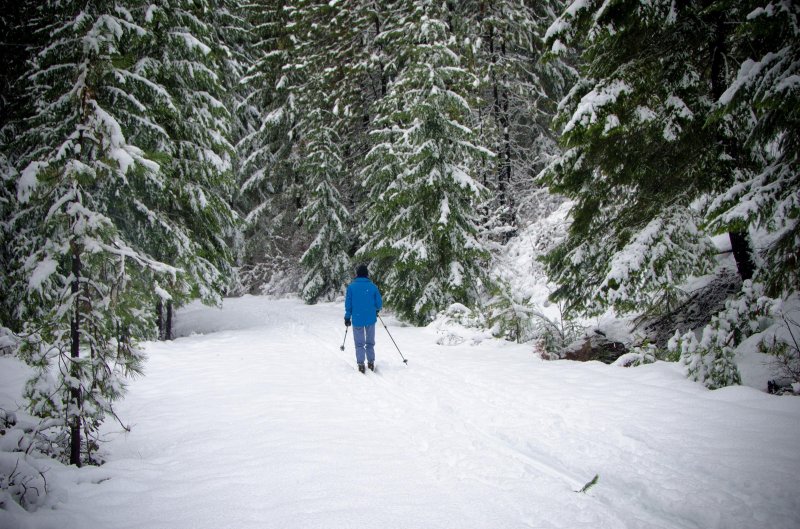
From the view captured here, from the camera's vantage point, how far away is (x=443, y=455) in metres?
3.99

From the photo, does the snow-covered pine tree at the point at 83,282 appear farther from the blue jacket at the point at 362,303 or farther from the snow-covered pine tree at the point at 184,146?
the snow-covered pine tree at the point at 184,146

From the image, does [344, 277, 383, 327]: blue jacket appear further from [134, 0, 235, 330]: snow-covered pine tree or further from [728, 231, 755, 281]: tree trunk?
[728, 231, 755, 281]: tree trunk

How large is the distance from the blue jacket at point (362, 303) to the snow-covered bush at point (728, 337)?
5.26m

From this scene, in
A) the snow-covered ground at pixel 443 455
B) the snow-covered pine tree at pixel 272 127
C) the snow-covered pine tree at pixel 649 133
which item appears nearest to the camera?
the snow-covered ground at pixel 443 455

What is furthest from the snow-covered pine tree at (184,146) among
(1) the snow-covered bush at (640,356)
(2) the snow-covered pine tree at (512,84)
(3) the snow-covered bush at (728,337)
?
(3) the snow-covered bush at (728,337)

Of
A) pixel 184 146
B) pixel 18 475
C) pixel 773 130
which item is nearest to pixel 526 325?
pixel 773 130

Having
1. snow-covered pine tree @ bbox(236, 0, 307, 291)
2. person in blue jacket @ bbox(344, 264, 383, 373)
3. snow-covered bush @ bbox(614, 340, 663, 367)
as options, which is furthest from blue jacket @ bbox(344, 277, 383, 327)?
snow-covered pine tree @ bbox(236, 0, 307, 291)

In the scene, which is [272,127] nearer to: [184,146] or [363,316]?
[184,146]

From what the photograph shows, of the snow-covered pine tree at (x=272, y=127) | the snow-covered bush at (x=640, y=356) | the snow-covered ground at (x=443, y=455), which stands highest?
the snow-covered pine tree at (x=272, y=127)

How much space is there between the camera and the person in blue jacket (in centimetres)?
761

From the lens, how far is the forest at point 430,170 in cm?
398

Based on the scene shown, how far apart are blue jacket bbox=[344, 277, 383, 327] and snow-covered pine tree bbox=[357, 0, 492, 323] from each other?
12.5 ft

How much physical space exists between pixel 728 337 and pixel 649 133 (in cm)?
335

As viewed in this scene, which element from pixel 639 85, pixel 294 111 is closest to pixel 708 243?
pixel 639 85
